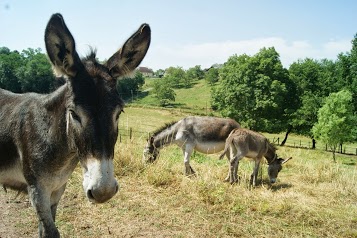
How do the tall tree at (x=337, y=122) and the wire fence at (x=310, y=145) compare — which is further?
the wire fence at (x=310, y=145)

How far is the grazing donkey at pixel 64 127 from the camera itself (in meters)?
2.31

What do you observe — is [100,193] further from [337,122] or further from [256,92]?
[256,92]

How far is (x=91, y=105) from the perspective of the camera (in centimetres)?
238

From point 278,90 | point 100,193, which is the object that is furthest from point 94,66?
point 278,90

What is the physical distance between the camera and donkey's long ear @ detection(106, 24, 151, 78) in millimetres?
2914

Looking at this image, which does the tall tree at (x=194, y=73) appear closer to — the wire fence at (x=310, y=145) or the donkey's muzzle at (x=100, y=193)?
the wire fence at (x=310, y=145)

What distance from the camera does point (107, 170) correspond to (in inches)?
88.7

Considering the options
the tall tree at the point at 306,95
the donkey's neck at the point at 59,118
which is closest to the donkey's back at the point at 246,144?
the donkey's neck at the point at 59,118

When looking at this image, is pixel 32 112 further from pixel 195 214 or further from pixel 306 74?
pixel 306 74

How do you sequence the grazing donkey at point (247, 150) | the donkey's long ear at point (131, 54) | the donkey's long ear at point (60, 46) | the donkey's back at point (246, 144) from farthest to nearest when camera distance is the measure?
1. the donkey's back at point (246, 144)
2. the grazing donkey at point (247, 150)
3. the donkey's long ear at point (131, 54)
4. the donkey's long ear at point (60, 46)

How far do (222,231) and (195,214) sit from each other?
30.8 inches

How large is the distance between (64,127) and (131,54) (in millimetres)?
1022

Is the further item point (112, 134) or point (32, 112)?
point (32, 112)

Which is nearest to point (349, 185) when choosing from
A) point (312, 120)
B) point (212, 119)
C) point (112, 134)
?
point (212, 119)
